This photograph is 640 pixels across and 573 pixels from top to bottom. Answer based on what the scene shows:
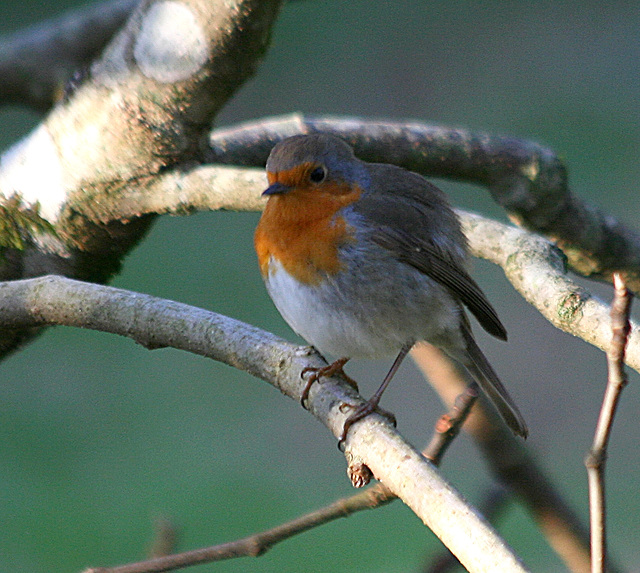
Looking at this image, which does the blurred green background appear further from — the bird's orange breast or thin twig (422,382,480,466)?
thin twig (422,382,480,466)

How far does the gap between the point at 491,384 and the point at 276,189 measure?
0.77 meters

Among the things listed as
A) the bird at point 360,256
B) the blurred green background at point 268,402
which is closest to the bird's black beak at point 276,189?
the bird at point 360,256

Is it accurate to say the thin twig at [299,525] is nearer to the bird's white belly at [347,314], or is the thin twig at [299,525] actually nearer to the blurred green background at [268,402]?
the bird's white belly at [347,314]

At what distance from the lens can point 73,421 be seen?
5488 millimetres

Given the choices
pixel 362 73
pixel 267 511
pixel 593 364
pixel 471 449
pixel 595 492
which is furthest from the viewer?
pixel 362 73

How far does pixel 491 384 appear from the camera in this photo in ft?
7.29

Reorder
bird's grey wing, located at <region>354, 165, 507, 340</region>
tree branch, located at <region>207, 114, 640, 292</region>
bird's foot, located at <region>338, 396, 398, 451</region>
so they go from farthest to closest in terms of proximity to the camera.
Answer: tree branch, located at <region>207, 114, 640, 292</region> → bird's grey wing, located at <region>354, 165, 507, 340</region> → bird's foot, located at <region>338, 396, 398, 451</region>

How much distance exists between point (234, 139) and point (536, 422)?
3.51m

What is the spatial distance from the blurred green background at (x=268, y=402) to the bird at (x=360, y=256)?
4.18 feet

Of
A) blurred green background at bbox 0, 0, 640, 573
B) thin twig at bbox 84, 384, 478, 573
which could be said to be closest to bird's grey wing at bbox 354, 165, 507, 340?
thin twig at bbox 84, 384, 478, 573

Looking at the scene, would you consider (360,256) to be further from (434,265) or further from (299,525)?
(299,525)

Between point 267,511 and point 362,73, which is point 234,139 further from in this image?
point 362,73

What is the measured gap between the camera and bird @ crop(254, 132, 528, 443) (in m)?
1.98

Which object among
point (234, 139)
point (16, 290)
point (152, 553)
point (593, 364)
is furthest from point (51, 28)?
point (593, 364)
